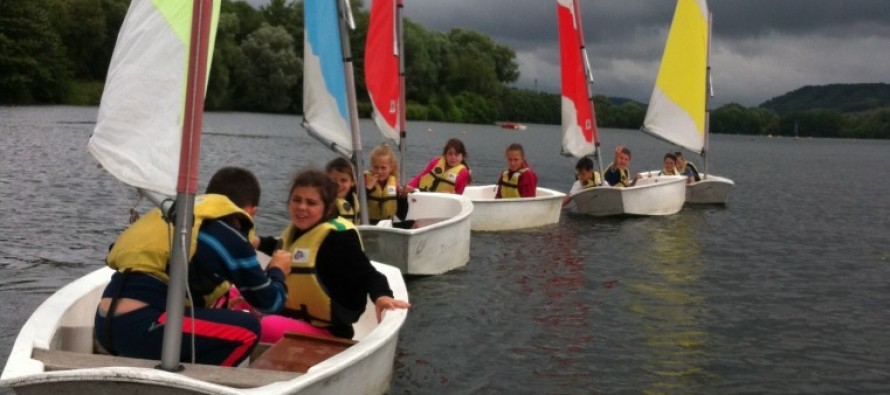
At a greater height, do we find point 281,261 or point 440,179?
point 281,261

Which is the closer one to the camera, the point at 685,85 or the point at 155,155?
the point at 155,155

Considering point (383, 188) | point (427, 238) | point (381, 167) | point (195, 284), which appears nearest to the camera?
point (195, 284)

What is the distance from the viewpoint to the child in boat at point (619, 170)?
52.7 ft

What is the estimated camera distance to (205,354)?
13.8ft

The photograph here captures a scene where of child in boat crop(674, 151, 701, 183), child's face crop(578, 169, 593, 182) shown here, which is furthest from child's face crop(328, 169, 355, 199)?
child in boat crop(674, 151, 701, 183)

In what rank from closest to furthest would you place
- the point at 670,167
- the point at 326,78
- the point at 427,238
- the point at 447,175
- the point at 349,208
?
the point at 349,208 < the point at 326,78 < the point at 427,238 < the point at 447,175 < the point at 670,167

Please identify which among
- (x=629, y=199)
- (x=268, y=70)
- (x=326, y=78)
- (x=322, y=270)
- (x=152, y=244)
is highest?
(x=268, y=70)

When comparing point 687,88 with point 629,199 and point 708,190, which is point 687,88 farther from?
point 629,199

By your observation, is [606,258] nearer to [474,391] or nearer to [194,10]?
[474,391]

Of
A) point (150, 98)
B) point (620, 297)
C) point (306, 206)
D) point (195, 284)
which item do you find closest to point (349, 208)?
point (620, 297)

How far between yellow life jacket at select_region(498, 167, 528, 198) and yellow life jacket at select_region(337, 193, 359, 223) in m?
4.95

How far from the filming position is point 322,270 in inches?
201

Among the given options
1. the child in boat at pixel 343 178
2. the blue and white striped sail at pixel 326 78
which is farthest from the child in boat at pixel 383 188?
the child in boat at pixel 343 178

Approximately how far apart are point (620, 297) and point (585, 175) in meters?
6.95
